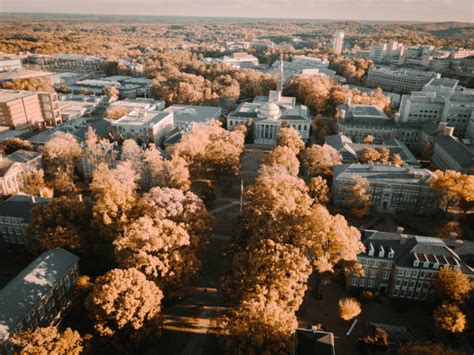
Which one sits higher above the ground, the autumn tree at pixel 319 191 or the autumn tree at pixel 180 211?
the autumn tree at pixel 180 211

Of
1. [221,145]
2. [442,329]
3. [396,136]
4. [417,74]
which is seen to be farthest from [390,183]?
[417,74]

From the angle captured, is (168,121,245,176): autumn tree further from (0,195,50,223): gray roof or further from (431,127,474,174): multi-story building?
(431,127,474,174): multi-story building

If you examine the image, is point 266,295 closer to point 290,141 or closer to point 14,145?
point 290,141

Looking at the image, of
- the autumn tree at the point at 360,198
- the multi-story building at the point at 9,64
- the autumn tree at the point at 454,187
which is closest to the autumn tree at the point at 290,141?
the autumn tree at the point at 360,198

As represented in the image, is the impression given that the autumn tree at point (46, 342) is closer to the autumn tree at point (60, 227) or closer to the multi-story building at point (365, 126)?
the autumn tree at point (60, 227)

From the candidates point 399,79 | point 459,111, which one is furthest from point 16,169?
point 399,79
